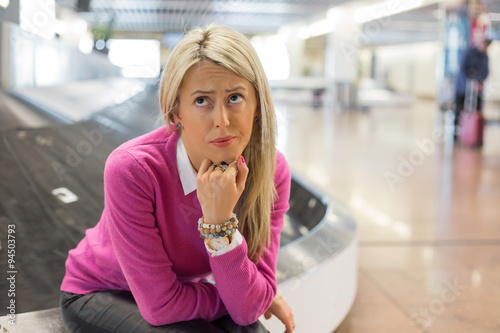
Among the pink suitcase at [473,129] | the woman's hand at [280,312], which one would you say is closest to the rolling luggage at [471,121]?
the pink suitcase at [473,129]

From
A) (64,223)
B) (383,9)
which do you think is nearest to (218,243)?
(64,223)

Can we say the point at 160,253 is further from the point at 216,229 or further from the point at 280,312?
the point at 280,312

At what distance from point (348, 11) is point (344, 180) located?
16291 millimetres

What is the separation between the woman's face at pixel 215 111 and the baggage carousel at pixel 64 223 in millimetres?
161

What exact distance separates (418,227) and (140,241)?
3459 mm

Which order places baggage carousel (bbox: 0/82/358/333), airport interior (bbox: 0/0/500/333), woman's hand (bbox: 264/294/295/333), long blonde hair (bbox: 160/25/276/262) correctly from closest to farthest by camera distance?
1. long blonde hair (bbox: 160/25/276/262)
2. woman's hand (bbox: 264/294/295/333)
3. baggage carousel (bbox: 0/82/358/333)
4. airport interior (bbox: 0/0/500/333)

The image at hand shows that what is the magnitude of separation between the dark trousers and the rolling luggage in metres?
8.75

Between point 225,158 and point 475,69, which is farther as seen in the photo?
point 475,69

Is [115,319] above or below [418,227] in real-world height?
above

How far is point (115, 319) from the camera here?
50.1 inches

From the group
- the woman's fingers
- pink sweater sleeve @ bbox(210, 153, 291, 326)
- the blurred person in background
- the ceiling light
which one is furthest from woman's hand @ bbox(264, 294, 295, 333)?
the ceiling light

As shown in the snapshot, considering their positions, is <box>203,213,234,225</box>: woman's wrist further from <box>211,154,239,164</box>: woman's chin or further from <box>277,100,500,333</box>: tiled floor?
<box>277,100,500,333</box>: tiled floor

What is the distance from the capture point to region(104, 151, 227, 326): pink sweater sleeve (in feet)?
3.84

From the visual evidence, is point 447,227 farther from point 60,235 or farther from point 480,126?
point 480,126
